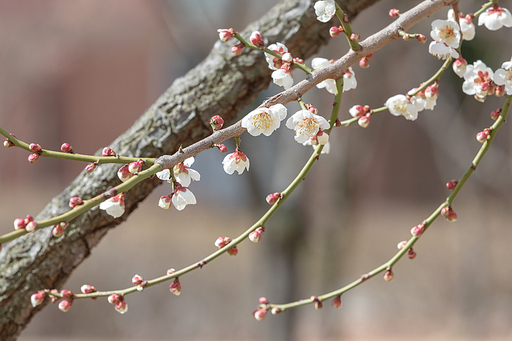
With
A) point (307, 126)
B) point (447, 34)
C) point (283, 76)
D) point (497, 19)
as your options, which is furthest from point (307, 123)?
point (497, 19)

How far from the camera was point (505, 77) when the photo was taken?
0.85m

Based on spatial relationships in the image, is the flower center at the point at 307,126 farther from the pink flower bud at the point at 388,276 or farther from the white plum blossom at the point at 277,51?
the pink flower bud at the point at 388,276

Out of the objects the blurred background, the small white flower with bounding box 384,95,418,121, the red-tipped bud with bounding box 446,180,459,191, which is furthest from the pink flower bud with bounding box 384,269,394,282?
the blurred background

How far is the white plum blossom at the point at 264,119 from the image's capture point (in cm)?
70

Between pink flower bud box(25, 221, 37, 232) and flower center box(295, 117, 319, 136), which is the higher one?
flower center box(295, 117, 319, 136)

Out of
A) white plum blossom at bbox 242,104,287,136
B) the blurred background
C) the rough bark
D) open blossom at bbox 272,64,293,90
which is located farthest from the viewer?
the blurred background

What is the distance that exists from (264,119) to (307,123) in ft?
0.22

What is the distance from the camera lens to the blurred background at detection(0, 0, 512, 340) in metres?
3.39

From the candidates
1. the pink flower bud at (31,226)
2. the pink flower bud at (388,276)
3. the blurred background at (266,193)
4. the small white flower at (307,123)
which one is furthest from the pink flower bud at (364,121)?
the blurred background at (266,193)

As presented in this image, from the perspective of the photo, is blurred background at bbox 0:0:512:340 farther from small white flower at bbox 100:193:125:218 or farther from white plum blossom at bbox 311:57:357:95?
small white flower at bbox 100:193:125:218

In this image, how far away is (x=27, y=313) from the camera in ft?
4.16

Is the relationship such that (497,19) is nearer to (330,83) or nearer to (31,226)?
(330,83)

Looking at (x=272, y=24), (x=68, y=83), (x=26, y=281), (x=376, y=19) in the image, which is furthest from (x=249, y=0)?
(x=68, y=83)

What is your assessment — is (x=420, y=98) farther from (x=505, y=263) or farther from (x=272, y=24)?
(x=505, y=263)
